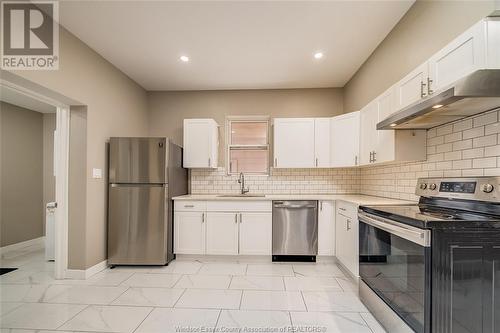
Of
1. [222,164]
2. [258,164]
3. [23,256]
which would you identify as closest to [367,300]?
[258,164]

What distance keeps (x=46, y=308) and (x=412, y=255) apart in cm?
299

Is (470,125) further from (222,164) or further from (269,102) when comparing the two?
(222,164)

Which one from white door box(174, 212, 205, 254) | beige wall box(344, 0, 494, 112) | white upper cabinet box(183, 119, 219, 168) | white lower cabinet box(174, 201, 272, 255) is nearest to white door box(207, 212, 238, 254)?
white lower cabinet box(174, 201, 272, 255)

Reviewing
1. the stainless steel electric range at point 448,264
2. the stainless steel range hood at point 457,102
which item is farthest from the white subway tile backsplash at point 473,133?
the stainless steel electric range at point 448,264

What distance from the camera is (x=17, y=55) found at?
209cm

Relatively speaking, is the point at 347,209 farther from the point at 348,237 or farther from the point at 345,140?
the point at 345,140

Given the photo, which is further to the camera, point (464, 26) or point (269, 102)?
point (269, 102)

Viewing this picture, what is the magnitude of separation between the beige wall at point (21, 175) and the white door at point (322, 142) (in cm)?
489

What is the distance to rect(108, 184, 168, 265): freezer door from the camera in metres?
3.12

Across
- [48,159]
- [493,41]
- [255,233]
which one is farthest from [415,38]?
[48,159]

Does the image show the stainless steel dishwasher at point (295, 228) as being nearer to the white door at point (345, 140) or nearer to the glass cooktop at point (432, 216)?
the white door at point (345, 140)

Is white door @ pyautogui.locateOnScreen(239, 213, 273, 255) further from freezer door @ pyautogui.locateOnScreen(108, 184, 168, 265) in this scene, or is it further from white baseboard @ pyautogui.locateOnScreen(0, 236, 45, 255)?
white baseboard @ pyautogui.locateOnScreen(0, 236, 45, 255)

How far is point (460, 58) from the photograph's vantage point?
148cm

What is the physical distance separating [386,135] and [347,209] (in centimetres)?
96
